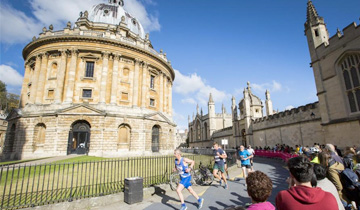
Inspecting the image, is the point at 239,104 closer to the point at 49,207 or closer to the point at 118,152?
the point at 118,152

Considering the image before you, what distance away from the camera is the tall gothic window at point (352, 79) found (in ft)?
45.7

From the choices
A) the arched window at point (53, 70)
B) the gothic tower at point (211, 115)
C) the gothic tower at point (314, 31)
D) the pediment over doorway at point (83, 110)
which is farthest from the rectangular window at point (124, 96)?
the gothic tower at point (211, 115)

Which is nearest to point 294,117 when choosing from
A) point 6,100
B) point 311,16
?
point 311,16

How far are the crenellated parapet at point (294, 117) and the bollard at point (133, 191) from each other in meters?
19.7

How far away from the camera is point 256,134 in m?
27.6

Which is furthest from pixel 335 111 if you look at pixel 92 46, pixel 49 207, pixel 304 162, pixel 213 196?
pixel 92 46

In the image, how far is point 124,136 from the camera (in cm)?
2236

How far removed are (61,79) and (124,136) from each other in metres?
10.5

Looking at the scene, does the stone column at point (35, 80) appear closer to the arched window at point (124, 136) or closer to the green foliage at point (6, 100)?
the arched window at point (124, 136)

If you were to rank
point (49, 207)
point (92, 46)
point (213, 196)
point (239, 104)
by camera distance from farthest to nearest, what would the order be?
1. point (239, 104)
2. point (92, 46)
3. point (213, 196)
4. point (49, 207)

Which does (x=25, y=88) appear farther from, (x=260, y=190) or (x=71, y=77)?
(x=260, y=190)

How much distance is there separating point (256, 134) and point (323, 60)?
1414 centimetres

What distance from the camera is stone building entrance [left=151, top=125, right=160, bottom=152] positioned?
81.2 ft

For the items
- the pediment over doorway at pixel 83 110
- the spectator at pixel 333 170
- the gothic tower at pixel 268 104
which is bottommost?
the spectator at pixel 333 170
